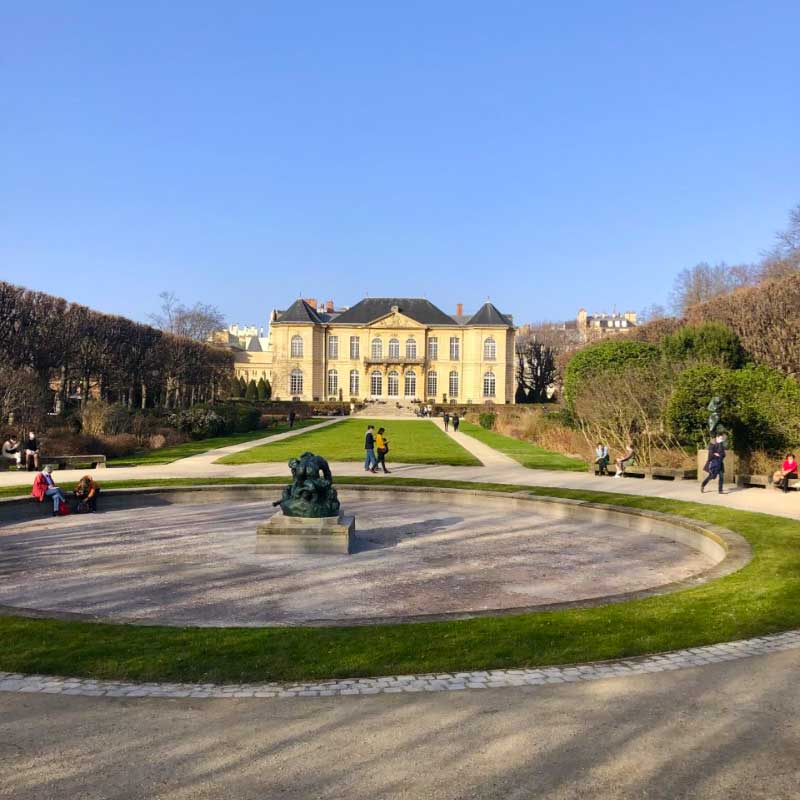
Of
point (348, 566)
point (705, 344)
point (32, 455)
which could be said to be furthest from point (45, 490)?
point (705, 344)

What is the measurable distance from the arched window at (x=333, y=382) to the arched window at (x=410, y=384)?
7.68 metres

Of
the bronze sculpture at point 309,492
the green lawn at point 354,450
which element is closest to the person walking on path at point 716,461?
the green lawn at point 354,450

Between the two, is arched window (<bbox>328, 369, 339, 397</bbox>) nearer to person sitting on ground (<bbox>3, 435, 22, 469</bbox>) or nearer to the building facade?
the building facade

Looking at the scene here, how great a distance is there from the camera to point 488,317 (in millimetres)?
80812

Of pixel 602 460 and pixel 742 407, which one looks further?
pixel 602 460

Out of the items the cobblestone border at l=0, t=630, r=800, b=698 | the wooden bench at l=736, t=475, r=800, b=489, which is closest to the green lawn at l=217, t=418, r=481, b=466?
the wooden bench at l=736, t=475, r=800, b=489

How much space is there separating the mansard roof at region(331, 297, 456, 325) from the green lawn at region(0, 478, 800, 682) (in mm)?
75799

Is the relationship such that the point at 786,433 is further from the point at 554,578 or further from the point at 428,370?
the point at 428,370

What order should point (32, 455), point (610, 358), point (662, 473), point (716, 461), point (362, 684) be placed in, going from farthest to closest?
point (610, 358)
point (32, 455)
point (662, 473)
point (716, 461)
point (362, 684)

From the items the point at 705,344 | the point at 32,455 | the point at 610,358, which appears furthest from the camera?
the point at 610,358

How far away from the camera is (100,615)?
7.49m

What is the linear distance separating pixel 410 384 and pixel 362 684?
3048 inches

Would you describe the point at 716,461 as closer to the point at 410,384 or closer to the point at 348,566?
the point at 348,566

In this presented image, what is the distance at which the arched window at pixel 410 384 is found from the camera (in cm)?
8231
